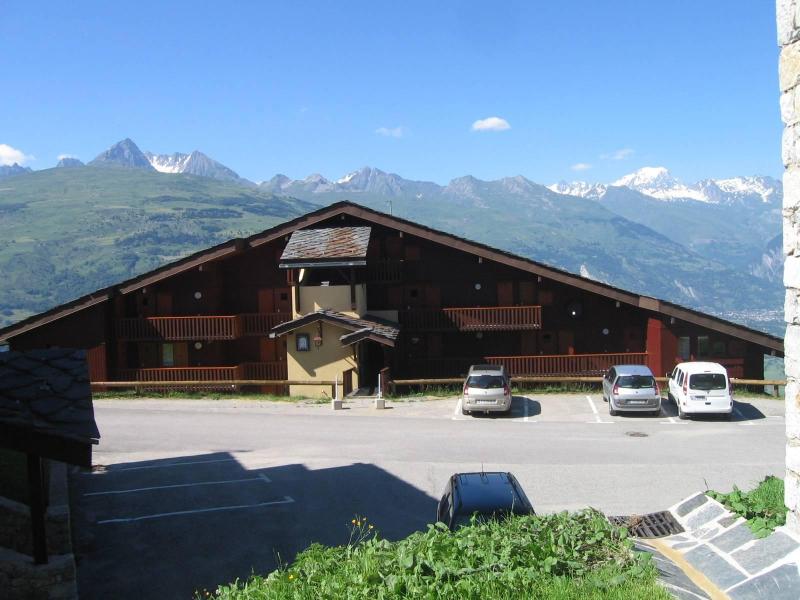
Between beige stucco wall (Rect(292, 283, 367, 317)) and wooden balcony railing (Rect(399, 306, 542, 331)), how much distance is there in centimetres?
301

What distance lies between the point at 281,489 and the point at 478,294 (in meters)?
21.0

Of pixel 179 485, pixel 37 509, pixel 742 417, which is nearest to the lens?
pixel 37 509

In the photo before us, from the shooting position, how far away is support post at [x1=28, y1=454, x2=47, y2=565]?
32.6ft

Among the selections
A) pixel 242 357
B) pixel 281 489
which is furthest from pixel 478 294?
pixel 281 489

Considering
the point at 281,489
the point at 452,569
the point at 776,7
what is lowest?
the point at 281,489

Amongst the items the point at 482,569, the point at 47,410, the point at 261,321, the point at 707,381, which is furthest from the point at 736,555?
the point at 261,321

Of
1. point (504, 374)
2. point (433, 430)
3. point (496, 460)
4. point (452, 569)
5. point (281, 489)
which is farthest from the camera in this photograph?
point (504, 374)

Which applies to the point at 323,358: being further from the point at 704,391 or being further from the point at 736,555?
the point at 736,555

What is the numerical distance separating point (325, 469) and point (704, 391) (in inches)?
570

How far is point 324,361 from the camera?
34.2 m

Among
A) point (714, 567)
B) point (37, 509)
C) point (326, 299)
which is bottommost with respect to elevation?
point (714, 567)

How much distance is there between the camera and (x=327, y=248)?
114 feet

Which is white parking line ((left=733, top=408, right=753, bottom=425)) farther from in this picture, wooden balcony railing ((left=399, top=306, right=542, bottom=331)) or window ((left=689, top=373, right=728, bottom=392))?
wooden balcony railing ((left=399, top=306, right=542, bottom=331))

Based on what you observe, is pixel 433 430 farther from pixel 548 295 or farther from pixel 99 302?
pixel 99 302
